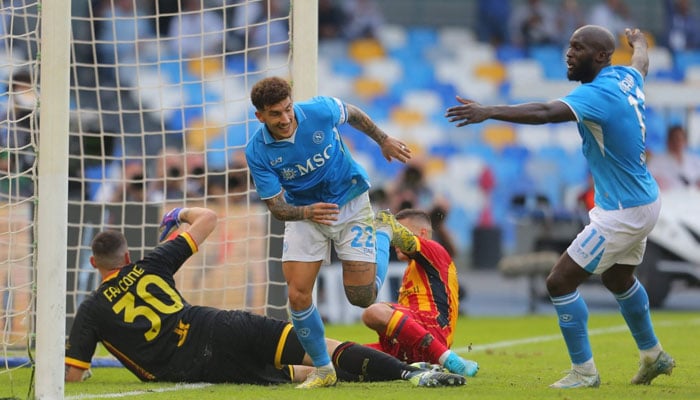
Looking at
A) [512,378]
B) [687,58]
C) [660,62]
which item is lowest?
[512,378]

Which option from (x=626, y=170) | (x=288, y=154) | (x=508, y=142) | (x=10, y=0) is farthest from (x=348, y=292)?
(x=508, y=142)

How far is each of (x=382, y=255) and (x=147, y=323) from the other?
62.1 inches

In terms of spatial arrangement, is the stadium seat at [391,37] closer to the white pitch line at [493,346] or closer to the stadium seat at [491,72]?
the stadium seat at [491,72]

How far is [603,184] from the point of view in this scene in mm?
7016

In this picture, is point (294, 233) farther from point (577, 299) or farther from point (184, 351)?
point (577, 299)

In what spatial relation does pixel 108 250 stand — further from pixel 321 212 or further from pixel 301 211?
pixel 321 212

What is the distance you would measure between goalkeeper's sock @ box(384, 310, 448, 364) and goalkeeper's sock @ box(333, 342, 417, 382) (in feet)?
0.71

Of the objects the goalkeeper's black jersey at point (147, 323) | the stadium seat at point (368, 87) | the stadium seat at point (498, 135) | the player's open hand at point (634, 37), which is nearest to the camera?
the goalkeeper's black jersey at point (147, 323)

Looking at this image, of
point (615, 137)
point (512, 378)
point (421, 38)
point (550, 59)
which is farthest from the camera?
point (421, 38)

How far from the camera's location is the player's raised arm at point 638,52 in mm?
7425

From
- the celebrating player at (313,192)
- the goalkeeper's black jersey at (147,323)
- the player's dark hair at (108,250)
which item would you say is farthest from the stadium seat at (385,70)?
the celebrating player at (313,192)

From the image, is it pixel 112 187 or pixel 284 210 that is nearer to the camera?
pixel 284 210

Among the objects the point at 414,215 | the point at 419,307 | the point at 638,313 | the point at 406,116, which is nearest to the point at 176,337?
the point at 419,307

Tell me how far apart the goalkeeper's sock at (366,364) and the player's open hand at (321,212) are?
910mm
